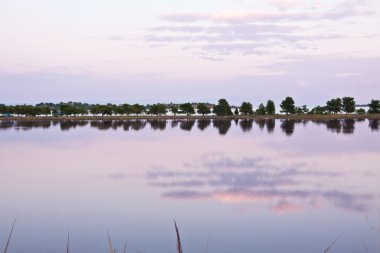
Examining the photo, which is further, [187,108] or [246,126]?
[187,108]

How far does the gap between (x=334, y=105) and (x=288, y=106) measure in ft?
30.6

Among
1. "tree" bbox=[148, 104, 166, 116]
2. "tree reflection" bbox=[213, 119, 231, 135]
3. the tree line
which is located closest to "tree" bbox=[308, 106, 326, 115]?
the tree line

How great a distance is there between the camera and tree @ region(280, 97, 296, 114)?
78819 mm

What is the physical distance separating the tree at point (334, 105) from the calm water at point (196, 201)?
2285 inches

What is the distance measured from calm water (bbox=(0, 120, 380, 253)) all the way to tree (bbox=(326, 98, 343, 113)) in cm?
5804

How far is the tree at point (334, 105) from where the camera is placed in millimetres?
82312

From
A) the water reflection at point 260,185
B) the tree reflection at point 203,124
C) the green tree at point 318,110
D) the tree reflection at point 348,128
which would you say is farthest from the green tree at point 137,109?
the water reflection at point 260,185

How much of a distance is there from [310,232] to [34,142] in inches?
1134

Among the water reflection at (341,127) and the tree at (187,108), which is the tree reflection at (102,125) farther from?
the water reflection at (341,127)

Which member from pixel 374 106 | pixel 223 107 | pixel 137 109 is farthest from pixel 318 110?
pixel 137 109

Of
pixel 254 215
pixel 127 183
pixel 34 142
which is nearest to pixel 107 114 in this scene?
pixel 34 142

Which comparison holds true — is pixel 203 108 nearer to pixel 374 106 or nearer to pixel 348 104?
pixel 348 104

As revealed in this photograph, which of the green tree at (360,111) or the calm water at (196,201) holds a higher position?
the green tree at (360,111)

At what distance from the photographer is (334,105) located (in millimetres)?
82312
